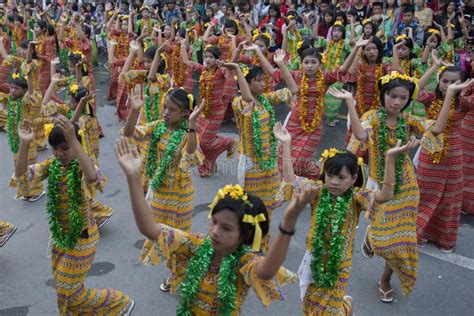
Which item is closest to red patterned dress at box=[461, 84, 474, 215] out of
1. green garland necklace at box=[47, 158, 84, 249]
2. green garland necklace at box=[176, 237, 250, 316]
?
green garland necklace at box=[176, 237, 250, 316]

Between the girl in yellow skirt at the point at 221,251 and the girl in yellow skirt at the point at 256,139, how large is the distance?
238cm

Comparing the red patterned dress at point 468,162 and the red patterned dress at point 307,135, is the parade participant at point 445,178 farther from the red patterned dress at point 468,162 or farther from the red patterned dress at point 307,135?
the red patterned dress at point 307,135

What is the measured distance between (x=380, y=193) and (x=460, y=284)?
5.94 ft

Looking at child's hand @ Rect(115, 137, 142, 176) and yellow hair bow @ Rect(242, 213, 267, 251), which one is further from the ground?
child's hand @ Rect(115, 137, 142, 176)

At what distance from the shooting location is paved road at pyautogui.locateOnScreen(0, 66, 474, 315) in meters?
4.34

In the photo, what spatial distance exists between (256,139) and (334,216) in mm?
1791

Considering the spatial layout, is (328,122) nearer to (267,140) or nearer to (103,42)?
(267,140)

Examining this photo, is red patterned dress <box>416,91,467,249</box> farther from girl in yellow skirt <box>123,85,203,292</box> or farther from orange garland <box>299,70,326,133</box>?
girl in yellow skirt <box>123,85,203,292</box>

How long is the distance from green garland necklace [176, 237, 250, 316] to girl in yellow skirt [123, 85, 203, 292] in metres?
1.54

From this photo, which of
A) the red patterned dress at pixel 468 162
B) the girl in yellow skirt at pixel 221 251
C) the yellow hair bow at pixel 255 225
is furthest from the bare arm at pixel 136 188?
the red patterned dress at pixel 468 162

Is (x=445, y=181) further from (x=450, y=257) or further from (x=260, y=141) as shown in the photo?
(x=260, y=141)

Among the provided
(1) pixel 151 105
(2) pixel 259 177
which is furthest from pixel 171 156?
(1) pixel 151 105

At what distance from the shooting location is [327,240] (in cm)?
350

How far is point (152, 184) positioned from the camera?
4398mm
